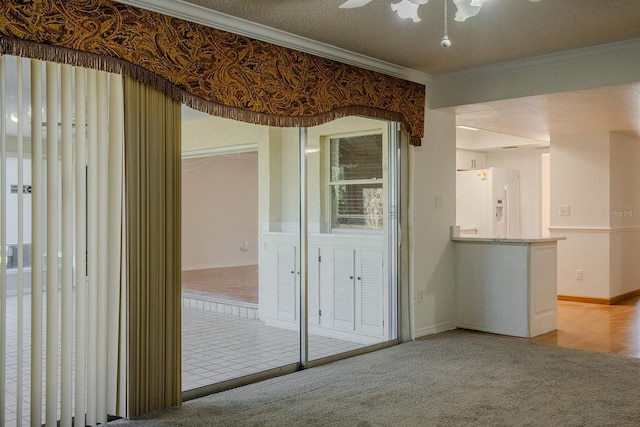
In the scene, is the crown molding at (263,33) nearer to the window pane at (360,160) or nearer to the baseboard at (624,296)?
the window pane at (360,160)

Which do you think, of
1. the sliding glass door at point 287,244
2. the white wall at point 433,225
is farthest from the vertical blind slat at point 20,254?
the white wall at point 433,225

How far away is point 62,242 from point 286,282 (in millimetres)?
2170

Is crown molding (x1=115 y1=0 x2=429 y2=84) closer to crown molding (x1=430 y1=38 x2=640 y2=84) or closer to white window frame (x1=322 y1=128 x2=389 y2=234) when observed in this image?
crown molding (x1=430 y1=38 x2=640 y2=84)

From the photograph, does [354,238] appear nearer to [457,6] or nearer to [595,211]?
[457,6]

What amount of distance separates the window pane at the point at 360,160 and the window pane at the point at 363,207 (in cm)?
9

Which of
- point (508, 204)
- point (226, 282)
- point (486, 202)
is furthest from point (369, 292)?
point (508, 204)

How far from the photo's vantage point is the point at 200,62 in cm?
355

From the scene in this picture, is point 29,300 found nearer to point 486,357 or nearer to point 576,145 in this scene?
point 486,357

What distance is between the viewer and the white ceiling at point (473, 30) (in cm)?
356

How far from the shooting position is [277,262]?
497 cm

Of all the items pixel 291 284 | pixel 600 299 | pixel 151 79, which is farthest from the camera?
pixel 600 299

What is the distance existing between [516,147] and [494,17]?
19.2 ft

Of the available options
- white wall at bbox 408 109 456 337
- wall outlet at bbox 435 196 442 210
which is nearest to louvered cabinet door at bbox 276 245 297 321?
white wall at bbox 408 109 456 337

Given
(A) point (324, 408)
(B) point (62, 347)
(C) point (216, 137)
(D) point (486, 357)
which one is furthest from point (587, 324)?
(B) point (62, 347)
